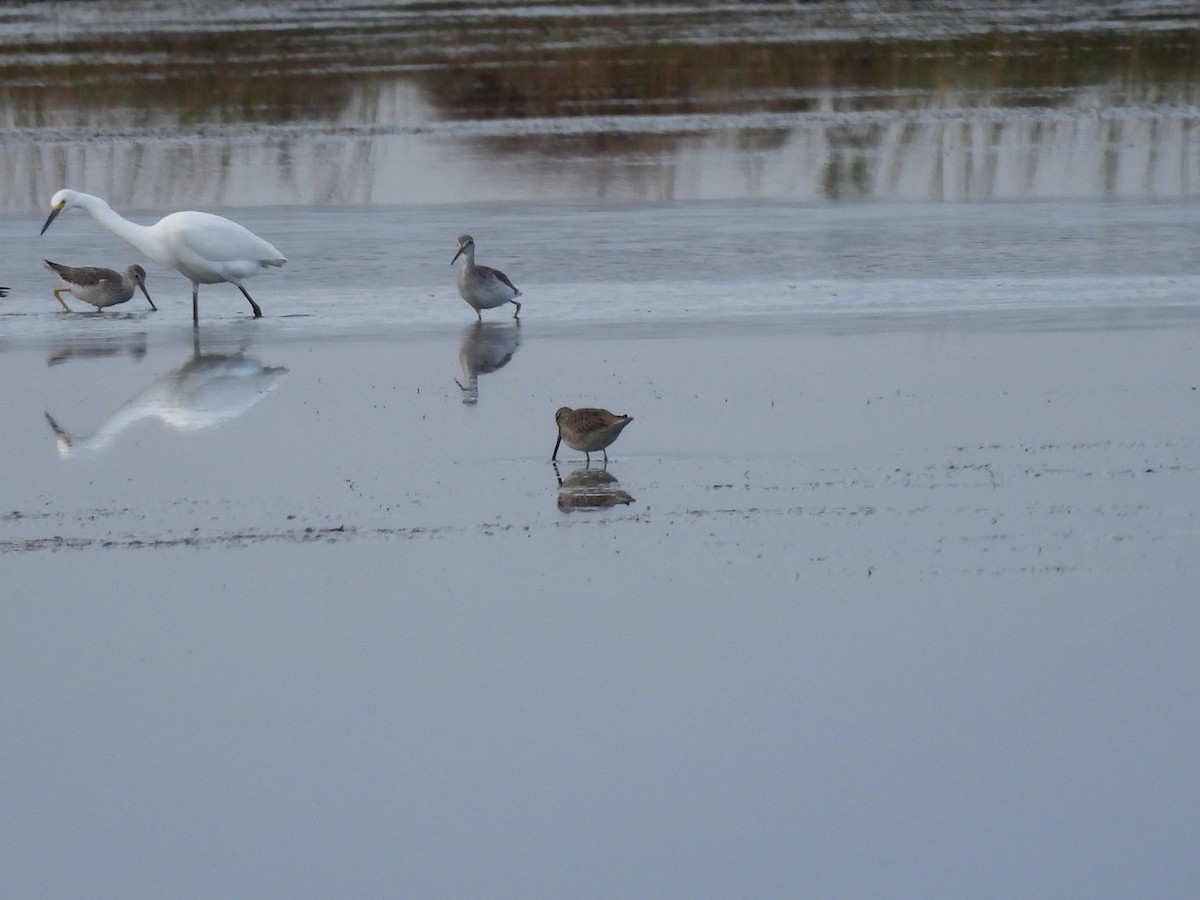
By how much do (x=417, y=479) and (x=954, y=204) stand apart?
40.2 ft

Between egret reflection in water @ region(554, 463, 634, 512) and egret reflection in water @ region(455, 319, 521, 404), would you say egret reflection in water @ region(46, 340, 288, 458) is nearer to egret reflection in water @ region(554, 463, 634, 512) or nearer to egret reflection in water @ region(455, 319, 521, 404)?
egret reflection in water @ region(455, 319, 521, 404)

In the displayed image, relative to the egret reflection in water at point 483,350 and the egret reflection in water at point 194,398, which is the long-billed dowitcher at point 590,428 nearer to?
the egret reflection in water at point 483,350

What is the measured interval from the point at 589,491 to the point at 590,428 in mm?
420

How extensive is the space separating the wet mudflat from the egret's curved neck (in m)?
0.59

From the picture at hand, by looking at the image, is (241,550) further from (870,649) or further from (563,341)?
(563,341)

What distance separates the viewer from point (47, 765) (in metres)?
6.74

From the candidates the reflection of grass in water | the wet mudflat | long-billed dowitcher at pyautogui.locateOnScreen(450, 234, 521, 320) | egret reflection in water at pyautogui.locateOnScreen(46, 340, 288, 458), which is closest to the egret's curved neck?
the wet mudflat

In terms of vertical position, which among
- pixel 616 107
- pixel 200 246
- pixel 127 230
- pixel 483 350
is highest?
pixel 616 107

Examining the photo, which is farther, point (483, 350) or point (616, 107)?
point (616, 107)

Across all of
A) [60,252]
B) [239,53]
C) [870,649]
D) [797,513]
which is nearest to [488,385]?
[797,513]

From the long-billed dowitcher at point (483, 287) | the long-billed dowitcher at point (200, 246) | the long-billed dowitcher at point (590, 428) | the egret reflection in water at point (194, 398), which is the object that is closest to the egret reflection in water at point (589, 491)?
the long-billed dowitcher at point (590, 428)

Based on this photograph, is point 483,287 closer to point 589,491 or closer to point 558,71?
point 589,491

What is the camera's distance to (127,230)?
1625 cm

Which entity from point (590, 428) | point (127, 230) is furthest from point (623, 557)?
point (127, 230)
